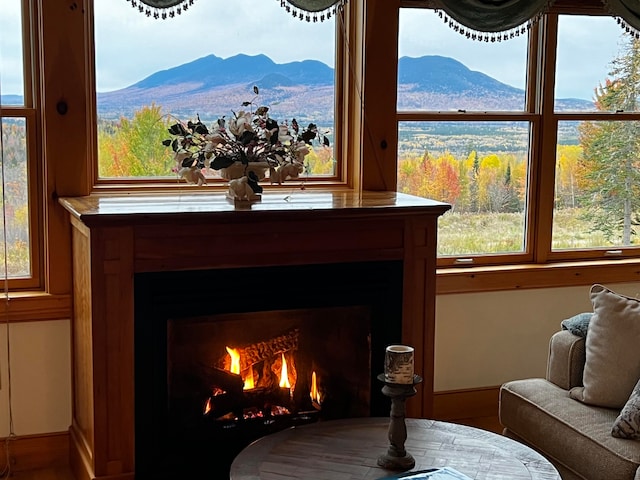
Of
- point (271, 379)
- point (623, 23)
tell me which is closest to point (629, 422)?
point (271, 379)

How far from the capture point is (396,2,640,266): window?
13.2ft

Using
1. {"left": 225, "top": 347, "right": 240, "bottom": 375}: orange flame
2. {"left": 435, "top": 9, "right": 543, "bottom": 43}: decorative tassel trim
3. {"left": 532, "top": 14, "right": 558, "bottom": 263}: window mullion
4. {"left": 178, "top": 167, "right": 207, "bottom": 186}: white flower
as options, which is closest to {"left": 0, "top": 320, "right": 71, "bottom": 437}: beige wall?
{"left": 225, "top": 347, "right": 240, "bottom": 375}: orange flame

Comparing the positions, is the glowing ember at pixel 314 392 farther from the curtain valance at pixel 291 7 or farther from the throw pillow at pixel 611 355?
the curtain valance at pixel 291 7

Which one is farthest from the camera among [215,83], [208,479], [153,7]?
[215,83]

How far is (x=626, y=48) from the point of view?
431 cm

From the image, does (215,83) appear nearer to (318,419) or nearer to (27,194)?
(27,194)

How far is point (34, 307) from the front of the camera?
3.43m

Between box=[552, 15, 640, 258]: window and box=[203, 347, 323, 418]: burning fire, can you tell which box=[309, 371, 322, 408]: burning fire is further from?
box=[552, 15, 640, 258]: window

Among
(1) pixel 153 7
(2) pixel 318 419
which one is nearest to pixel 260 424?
(2) pixel 318 419

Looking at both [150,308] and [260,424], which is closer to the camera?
[150,308]

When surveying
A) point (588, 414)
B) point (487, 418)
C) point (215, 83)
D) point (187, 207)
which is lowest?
point (487, 418)

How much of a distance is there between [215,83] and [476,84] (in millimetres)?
1270

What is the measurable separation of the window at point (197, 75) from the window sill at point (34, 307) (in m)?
0.53

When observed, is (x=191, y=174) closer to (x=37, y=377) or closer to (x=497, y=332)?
(x=37, y=377)
